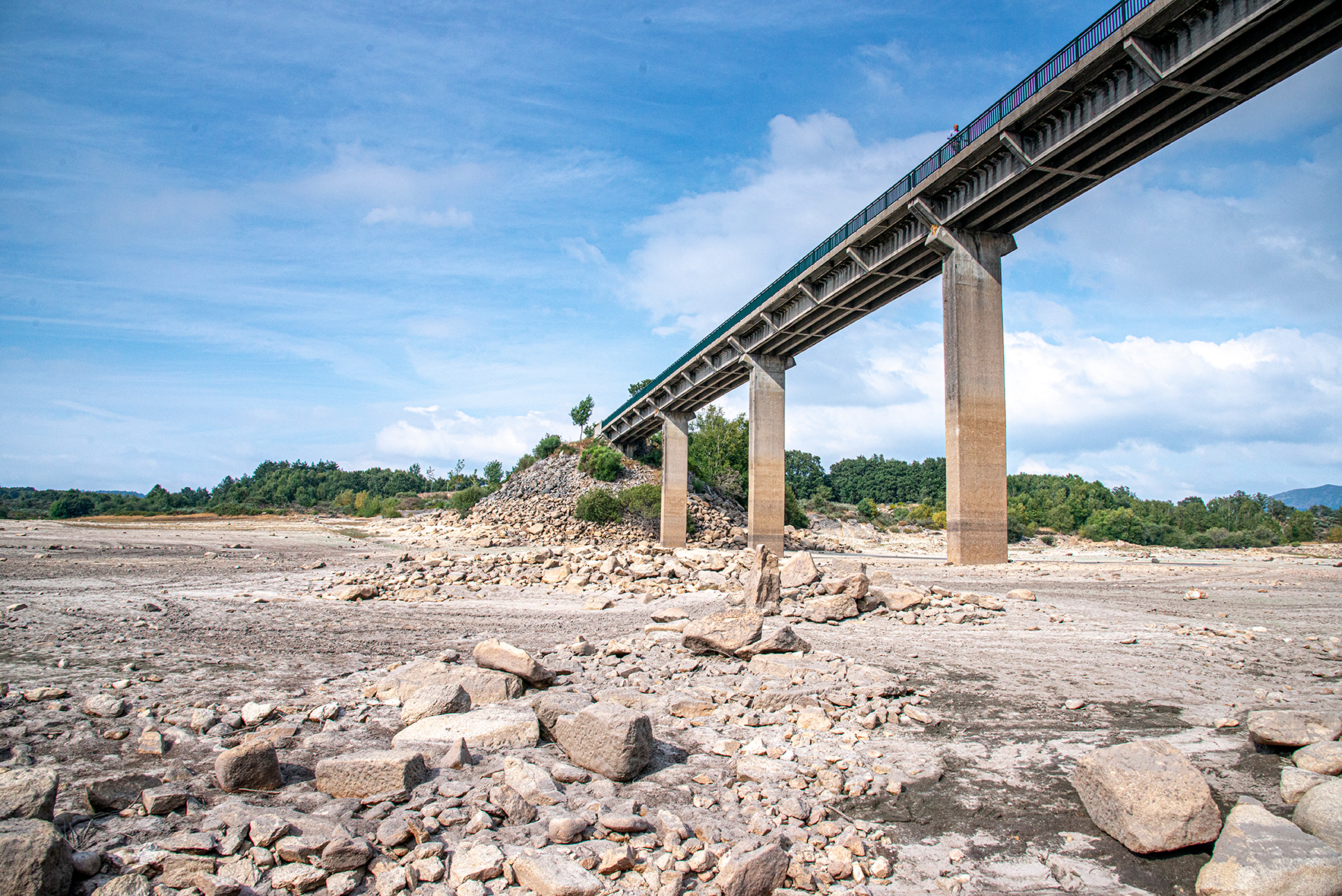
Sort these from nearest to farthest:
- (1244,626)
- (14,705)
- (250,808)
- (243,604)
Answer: (250,808) → (14,705) → (1244,626) → (243,604)

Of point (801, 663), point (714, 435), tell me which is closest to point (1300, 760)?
point (801, 663)

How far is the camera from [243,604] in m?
14.0

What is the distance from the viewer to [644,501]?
4872 cm

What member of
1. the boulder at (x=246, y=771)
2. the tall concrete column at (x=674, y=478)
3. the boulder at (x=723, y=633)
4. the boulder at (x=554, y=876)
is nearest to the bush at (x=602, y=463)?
the tall concrete column at (x=674, y=478)

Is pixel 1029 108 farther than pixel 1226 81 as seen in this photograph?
Yes

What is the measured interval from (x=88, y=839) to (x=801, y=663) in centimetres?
590

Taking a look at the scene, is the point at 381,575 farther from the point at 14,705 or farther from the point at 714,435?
the point at 714,435

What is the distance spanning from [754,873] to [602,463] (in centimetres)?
5165

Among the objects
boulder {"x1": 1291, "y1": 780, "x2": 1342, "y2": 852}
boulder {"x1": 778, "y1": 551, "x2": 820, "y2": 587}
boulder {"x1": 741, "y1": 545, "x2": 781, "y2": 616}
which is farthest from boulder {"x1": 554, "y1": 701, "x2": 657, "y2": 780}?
boulder {"x1": 778, "y1": 551, "x2": 820, "y2": 587}

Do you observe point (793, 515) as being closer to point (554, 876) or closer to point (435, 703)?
point (435, 703)

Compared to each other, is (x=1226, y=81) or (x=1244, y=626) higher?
(x=1226, y=81)

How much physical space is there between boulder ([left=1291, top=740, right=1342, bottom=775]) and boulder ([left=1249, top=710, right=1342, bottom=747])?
0.26 meters

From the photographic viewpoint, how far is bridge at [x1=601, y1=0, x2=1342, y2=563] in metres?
14.6

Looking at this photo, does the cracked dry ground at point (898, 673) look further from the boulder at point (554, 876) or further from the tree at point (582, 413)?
the tree at point (582, 413)
